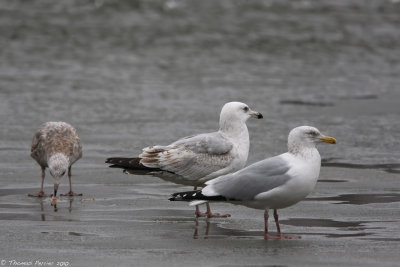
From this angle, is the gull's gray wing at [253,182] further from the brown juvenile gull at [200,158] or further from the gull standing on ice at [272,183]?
the brown juvenile gull at [200,158]

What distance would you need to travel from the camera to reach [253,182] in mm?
7645

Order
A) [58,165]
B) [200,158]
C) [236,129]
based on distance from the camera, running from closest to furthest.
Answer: [200,158]
[236,129]
[58,165]

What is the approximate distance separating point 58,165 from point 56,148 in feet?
1.48

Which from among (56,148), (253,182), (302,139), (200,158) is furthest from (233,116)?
(56,148)

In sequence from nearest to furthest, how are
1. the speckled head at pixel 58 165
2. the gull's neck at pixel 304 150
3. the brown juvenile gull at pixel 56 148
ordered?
1. the gull's neck at pixel 304 150
2. the speckled head at pixel 58 165
3. the brown juvenile gull at pixel 56 148

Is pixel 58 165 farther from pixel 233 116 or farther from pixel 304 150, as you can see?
pixel 304 150

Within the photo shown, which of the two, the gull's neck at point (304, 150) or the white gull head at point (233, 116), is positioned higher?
the white gull head at point (233, 116)

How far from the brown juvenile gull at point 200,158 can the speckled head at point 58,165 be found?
0.84m

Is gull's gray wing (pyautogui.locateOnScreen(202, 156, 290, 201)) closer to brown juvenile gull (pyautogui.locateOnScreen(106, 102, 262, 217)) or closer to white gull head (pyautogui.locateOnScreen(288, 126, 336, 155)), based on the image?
white gull head (pyautogui.locateOnScreen(288, 126, 336, 155))

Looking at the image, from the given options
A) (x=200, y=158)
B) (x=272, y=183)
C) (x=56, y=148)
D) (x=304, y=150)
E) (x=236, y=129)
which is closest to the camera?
(x=272, y=183)

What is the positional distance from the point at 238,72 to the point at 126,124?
732 centimetres

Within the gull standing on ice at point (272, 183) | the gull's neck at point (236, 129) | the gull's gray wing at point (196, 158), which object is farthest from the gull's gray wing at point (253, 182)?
the gull's neck at point (236, 129)

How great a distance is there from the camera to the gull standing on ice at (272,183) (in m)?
7.53

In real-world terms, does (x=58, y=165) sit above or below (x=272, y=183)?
below
